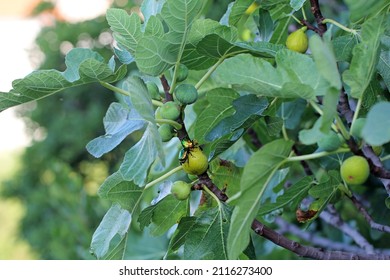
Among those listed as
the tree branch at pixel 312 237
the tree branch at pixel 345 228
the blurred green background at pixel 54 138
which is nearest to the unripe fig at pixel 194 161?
the tree branch at pixel 345 228

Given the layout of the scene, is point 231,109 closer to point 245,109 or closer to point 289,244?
point 245,109

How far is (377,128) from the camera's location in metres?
0.53

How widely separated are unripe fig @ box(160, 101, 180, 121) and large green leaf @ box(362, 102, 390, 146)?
24 cm

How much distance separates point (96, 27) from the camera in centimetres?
398

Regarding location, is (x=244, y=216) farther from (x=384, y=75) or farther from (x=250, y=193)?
Answer: (x=384, y=75)

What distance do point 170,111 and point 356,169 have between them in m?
0.21

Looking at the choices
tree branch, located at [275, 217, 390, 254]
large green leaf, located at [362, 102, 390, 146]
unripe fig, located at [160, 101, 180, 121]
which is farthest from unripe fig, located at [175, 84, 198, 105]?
tree branch, located at [275, 217, 390, 254]

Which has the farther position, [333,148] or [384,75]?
[384,75]

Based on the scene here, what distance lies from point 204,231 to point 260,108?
167mm

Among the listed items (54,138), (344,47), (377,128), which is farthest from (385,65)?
(54,138)

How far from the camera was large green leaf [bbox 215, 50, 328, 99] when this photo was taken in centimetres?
62

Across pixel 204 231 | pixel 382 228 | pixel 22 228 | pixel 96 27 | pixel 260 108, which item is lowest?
pixel 22 228
